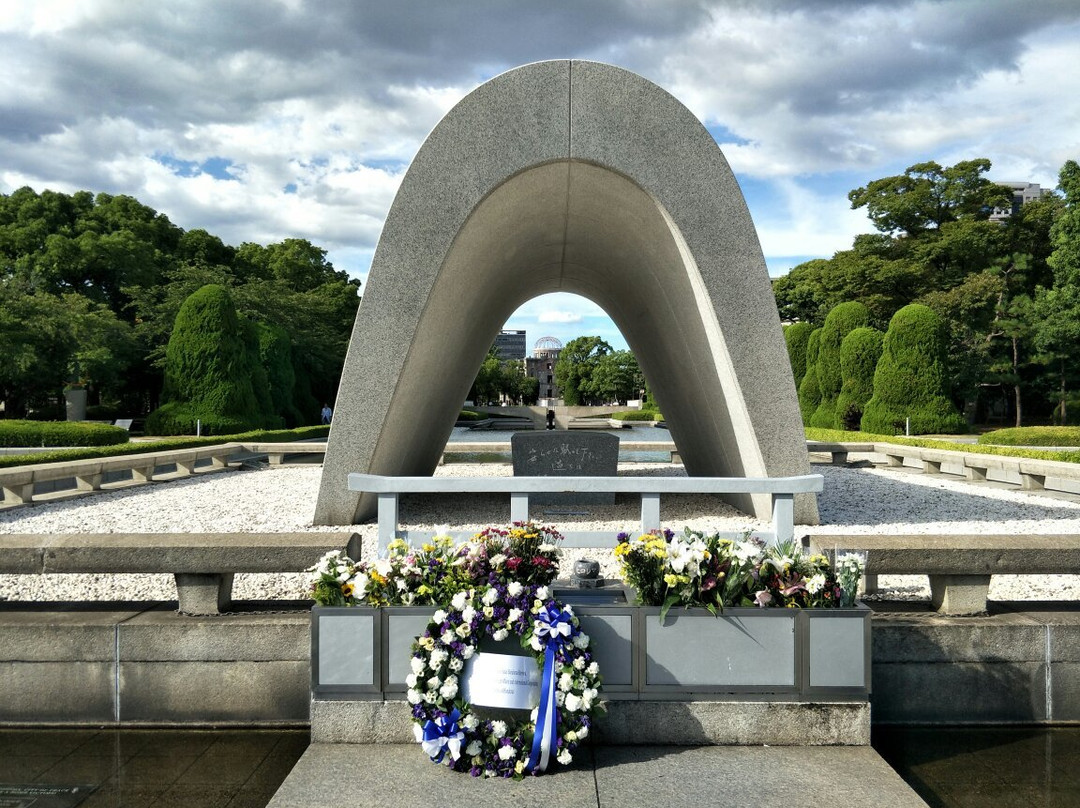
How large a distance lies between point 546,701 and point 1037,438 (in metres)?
21.6

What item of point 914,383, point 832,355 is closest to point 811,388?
point 832,355

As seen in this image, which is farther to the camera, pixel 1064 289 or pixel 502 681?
pixel 1064 289

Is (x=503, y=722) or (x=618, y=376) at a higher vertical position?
(x=618, y=376)

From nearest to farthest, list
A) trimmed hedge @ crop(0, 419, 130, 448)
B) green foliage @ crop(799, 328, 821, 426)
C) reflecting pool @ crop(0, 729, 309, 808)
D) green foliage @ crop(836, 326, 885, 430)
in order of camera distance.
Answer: reflecting pool @ crop(0, 729, 309, 808) < trimmed hedge @ crop(0, 419, 130, 448) < green foliage @ crop(836, 326, 885, 430) < green foliage @ crop(799, 328, 821, 426)

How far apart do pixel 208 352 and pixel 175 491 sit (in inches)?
609

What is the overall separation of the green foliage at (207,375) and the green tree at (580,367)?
52.6 meters

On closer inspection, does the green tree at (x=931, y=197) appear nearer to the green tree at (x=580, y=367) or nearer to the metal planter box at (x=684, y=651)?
the green tree at (x=580, y=367)

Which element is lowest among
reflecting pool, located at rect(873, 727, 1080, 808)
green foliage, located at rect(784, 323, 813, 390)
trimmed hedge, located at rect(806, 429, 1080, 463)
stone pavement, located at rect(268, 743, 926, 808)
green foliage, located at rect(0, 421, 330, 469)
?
reflecting pool, located at rect(873, 727, 1080, 808)

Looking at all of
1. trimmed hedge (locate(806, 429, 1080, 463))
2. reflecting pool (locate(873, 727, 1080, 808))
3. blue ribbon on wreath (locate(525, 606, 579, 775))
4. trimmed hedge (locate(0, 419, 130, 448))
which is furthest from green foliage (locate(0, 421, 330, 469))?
trimmed hedge (locate(806, 429, 1080, 463))

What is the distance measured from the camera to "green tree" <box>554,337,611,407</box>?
266ft

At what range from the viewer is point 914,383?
26812mm

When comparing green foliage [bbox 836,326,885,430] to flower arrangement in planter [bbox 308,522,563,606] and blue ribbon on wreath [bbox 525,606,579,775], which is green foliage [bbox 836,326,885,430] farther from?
blue ribbon on wreath [bbox 525,606,579,775]

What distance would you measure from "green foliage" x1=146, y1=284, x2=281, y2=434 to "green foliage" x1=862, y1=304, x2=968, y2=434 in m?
22.2

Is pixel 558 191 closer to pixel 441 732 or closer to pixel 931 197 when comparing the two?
pixel 441 732
